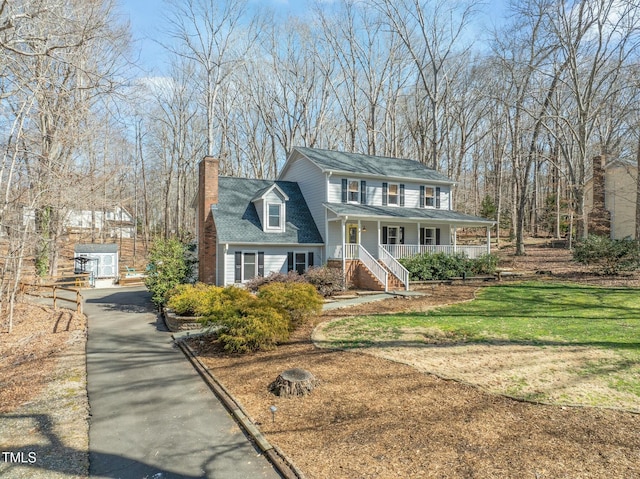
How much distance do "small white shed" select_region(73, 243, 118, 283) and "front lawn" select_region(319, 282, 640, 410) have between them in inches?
1024

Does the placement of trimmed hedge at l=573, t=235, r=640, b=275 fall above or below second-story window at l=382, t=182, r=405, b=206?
below

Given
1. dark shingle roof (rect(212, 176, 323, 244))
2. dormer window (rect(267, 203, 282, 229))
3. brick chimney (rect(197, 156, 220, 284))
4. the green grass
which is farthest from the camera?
dormer window (rect(267, 203, 282, 229))

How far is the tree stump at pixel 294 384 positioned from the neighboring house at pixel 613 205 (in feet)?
98.8

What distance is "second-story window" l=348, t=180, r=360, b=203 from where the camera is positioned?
21312 mm

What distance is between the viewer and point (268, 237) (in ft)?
61.7

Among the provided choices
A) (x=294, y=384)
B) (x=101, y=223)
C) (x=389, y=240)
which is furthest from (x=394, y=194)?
(x=101, y=223)

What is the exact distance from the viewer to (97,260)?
30.0m

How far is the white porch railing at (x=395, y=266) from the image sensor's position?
58.6ft

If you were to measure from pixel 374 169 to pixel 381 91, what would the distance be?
16.6 m

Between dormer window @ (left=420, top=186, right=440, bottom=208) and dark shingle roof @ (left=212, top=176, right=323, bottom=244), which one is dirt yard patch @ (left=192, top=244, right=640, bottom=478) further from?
dormer window @ (left=420, top=186, right=440, bottom=208)

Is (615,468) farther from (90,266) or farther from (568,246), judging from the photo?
(90,266)

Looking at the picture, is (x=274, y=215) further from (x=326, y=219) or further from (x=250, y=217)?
(x=326, y=219)

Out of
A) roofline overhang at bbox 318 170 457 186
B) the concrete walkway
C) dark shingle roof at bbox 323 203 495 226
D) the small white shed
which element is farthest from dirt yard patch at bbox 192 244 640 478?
the small white shed

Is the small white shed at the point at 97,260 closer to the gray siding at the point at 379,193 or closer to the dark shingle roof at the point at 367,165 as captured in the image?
the dark shingle roof at the point at 367,165
